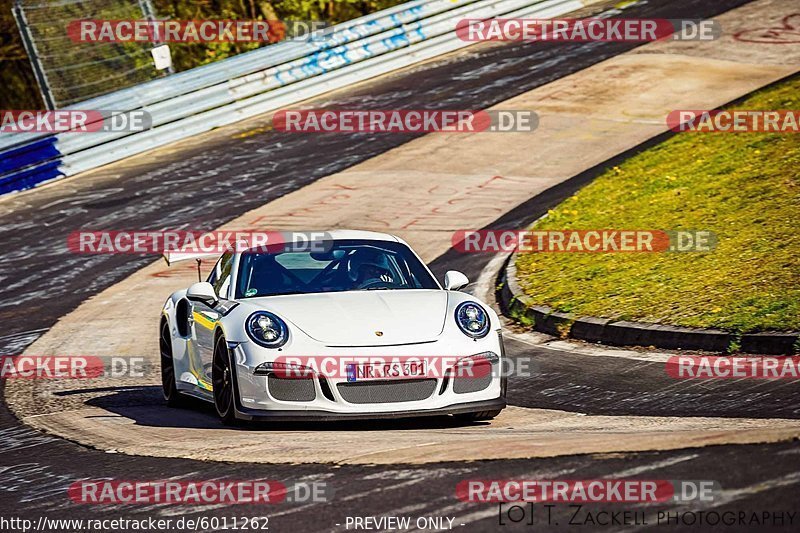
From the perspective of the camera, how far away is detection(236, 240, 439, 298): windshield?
29.9 ft

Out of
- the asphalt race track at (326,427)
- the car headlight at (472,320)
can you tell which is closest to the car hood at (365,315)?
the car headlight at (472,320)

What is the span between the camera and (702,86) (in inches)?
909

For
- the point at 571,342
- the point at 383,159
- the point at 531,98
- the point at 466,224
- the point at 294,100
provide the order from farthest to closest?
1. the point at 294,100
2. the point at 531,98
3. the point at 383,159
4. the point at 466,224
5. the point at 571,342

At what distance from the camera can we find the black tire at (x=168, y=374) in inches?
398

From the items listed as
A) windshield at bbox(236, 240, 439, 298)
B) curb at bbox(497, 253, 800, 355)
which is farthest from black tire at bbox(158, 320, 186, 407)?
curb at bbox(497, 253, 800, 355)

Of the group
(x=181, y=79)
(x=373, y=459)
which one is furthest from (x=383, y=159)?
(x=373, y=459)

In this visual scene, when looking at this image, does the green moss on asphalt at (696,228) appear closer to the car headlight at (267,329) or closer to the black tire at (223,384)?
the car headlight at (267,329)

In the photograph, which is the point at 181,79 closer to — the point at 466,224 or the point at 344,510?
the point at 466,224

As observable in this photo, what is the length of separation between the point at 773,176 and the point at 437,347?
→ 26.4ft

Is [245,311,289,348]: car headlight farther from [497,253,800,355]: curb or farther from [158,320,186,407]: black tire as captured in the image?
[497,253,800,355]: curb

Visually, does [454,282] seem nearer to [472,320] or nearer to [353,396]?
[472,320]

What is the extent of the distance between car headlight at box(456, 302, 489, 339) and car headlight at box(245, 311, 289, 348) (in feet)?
3.92

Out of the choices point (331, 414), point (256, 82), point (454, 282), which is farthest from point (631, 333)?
point (256, 82)

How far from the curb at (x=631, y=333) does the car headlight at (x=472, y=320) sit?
2.34 metres
